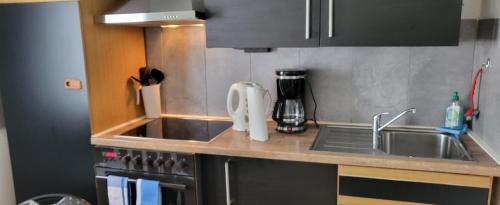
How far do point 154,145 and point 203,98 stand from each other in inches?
23.4

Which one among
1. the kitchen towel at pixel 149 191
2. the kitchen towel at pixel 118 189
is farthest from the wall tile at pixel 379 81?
the kitchen towel at pixel 118 189

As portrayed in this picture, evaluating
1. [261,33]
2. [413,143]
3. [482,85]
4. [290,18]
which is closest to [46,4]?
[261,33]

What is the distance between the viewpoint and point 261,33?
1720mm

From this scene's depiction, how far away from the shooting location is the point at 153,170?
177cm

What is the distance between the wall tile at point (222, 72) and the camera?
2.15 meters

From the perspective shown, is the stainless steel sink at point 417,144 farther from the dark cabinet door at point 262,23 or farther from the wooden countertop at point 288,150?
the dark cabinet door at point 262,23

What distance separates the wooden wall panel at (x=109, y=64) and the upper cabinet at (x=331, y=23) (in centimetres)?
58

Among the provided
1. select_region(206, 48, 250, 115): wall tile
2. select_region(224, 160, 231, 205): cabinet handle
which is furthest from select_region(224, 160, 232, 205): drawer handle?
select_region(206, 48, 250, 115): wall tile

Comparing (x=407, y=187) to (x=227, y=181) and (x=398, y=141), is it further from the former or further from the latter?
(x=227, y=181)

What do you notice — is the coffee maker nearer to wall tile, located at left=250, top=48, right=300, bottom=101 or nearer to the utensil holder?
wall tile, located at left=250, top=48, right=300, bottom=101

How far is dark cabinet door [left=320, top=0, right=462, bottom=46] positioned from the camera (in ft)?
4.89

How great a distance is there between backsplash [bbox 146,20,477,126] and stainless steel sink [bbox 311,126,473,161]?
0.11 meters

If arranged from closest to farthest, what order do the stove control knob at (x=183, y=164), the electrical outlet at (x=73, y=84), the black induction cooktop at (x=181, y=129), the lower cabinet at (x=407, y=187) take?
1. the lower cabinet at (x=407, y=187)
2. the stove control knob at (x=183, y=164)
3. the electrical outlet at (x=73, y=84)
4. the black induction cooktop at (x=181, y=129)

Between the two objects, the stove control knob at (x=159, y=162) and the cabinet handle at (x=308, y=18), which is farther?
the stove control knob at (x=159, y=162)
